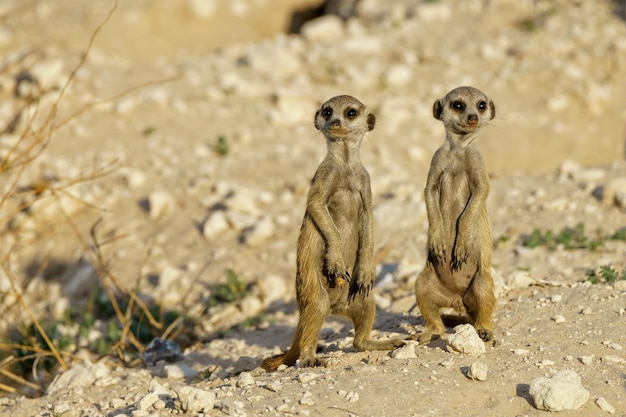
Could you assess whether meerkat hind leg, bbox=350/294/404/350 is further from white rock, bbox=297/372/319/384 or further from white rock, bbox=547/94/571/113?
white rock, bbox=547/94/571/113

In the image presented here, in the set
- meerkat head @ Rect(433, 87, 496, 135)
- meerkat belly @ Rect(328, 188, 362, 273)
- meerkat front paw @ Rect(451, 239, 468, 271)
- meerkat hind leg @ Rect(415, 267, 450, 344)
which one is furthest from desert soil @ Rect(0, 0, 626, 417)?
meerkat head @ Rect(433, 87, 496, 135)

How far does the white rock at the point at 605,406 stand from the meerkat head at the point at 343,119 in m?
1.86

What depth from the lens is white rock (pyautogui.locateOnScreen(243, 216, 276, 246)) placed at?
21.7 feet

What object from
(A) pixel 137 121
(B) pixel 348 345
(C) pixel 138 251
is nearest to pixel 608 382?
(B) pixel 348 345

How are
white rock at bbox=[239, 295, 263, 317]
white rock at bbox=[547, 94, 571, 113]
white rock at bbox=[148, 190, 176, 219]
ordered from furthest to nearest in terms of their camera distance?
white rock at bbox=[547, 94, 571, 113], white rock at bbox=[148, 190, 176, 219], white rock at bbox=[239, 295, 263, 317]

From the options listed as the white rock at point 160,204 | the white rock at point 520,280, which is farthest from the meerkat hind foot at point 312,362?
the white rock at point 160,204

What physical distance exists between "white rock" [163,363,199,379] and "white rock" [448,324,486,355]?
5.17 feet

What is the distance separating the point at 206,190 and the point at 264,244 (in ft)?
3.22

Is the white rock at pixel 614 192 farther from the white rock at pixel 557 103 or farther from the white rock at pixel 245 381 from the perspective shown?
the white rock at pixel 245 381

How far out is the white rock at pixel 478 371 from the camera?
376cm

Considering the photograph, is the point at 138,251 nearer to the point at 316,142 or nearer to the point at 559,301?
the point at 316,142

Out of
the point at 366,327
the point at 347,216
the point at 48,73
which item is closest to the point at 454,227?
the point at 347,216

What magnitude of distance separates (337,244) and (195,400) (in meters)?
1.24

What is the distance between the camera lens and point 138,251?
6922 millimetres
